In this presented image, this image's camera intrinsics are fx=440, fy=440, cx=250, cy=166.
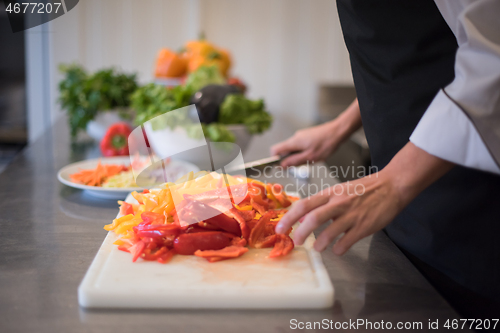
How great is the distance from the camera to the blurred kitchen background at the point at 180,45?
3590 mm

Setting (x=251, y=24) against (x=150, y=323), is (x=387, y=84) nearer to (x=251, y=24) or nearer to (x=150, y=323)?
(x=150, y=323)

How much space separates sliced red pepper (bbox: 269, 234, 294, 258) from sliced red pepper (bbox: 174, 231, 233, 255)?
10 cm

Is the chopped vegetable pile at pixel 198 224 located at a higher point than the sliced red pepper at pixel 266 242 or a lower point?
higher

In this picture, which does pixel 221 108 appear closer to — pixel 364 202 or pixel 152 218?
pixel 152 218

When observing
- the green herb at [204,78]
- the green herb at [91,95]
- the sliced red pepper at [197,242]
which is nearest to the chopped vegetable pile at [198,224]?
the sliced red pepper at [197,242]

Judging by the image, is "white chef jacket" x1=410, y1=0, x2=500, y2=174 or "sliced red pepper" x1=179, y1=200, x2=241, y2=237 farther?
"sliced red pepper" x1=179, y1=200, x2=241, y2=237

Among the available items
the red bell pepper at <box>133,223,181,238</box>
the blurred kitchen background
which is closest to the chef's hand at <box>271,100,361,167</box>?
the red bell pepper at <box>133,223,181,238</box>

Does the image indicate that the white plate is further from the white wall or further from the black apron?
the white wall

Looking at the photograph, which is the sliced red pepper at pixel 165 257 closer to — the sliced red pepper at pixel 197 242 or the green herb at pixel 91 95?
the sliced red pepper at pixel 197 242

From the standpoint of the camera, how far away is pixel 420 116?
0.94 meters

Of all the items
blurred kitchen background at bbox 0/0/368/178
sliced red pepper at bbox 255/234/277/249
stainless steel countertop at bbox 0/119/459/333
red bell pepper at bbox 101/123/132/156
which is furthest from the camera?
blurred kitchen background at bbox 0/0/368/178

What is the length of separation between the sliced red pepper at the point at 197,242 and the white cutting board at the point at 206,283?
14 mm

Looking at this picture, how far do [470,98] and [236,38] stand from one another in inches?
133

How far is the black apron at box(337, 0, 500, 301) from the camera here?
88 centimetres
